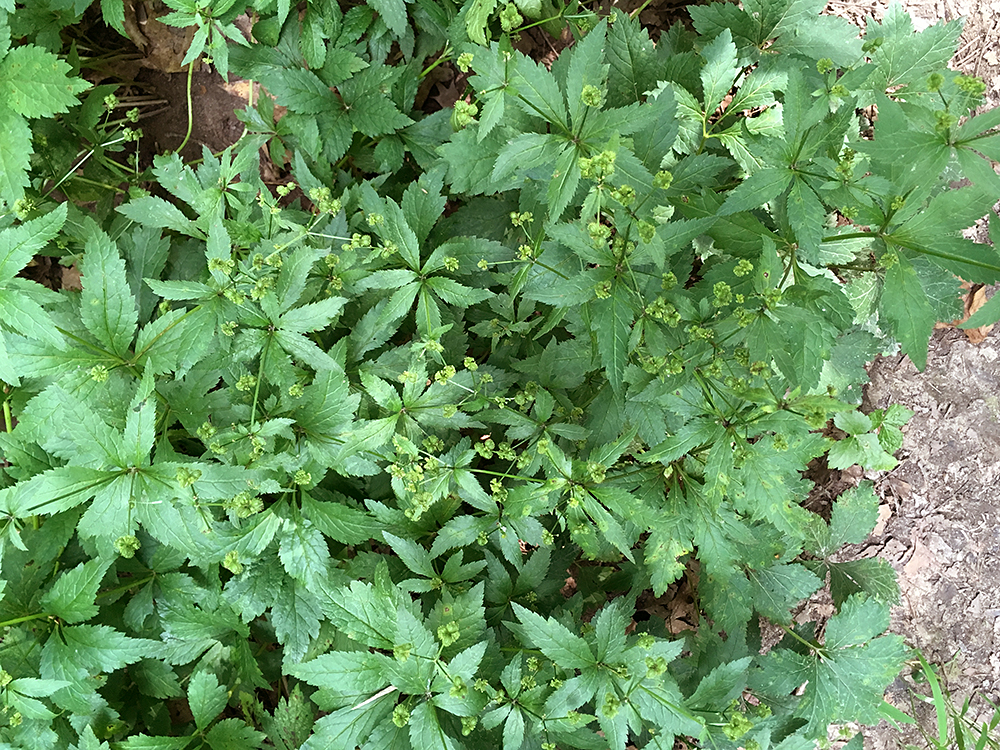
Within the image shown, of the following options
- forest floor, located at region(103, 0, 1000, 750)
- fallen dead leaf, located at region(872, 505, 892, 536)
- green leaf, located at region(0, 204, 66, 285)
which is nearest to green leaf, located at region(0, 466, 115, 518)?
green leaf, located at region(0, 204, 66, 285)

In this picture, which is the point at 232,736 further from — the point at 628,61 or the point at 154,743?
the point at 628,61

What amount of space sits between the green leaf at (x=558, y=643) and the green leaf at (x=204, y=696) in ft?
4.39

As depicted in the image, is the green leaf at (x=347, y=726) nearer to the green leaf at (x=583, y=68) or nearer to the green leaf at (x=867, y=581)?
the green leaf at (x=867, y=581)

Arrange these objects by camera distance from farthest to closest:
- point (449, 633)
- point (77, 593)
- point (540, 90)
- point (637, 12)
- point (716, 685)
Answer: point (637, 12) → point (77, 593) → point (716, 685) → point (449, 633) → point (540, 90)

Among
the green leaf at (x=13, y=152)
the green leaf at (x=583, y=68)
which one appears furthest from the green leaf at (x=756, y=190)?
the green leaf at (x=13, y=152)

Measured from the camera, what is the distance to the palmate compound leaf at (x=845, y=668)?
2.51 m

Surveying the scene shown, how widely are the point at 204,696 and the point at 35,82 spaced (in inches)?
103

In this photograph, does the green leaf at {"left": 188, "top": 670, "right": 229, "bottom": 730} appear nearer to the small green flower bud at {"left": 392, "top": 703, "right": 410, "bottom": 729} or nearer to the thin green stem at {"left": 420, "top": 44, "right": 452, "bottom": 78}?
the small green flower bud at {"left": 392, "top": 703, "right": 410, "bottom": 729}

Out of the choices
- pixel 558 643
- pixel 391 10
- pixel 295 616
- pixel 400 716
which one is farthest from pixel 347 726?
pixel 391 10

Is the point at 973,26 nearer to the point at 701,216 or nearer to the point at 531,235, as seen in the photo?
the point at 701,216

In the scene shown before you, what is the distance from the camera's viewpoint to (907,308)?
191cm

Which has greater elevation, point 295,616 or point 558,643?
point 558,643

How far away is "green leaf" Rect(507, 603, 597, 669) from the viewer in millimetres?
2191

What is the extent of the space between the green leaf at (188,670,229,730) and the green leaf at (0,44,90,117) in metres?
2.38
